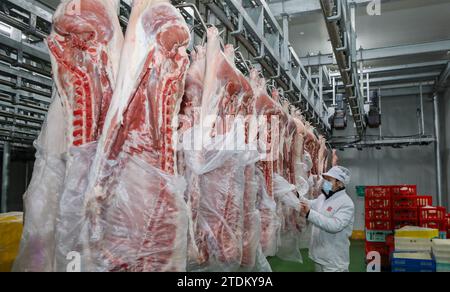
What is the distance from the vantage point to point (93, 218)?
1.62m

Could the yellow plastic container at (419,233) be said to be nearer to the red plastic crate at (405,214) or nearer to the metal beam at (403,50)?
the red plastic crate at (405,214)

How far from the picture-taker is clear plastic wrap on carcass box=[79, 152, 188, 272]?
1.62 meters

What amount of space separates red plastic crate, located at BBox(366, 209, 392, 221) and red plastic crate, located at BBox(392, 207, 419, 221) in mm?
88

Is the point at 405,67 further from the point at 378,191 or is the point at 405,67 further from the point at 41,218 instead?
the point at 41,218

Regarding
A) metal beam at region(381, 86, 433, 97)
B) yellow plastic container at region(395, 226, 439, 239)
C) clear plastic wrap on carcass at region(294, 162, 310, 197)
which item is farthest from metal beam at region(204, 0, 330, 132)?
metal beam at region(381, 86, 433, 97)

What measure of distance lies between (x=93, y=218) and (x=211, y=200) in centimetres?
99

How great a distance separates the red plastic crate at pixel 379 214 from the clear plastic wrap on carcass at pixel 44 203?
6598 mm

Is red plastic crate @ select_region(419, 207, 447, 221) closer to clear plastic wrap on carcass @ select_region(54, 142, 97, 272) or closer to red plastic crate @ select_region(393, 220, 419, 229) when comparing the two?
red plastic crate @ select_region(393, 220, 419, 229)

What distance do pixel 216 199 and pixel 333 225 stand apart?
131 centimetres

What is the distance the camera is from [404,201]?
281 inches

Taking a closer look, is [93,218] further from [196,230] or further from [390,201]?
[390,201]

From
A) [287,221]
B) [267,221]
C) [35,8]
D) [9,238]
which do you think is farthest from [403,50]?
[9,238]

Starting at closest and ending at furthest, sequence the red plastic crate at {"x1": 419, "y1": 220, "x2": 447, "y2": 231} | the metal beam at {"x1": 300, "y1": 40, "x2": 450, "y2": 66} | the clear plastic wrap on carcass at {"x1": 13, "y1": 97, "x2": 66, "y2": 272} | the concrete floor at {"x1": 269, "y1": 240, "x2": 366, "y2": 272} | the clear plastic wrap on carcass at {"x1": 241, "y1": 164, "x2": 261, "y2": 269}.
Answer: the clear plastic wrap on carcass at {"x1": 13, "y1": 97, "x2": 66, "y2": 272} → the clear plastic wrap on carcass at {"x1": 241, "y1": 164, "x2": 261, "y2": 269} → the concrete floor at {"x1": 269, "y1": 240, "x2": 366, "y2": 272} → the metal beam at {"x1": 300, "y1": 40, "x2": 450, "y2": 66} → the red plastic crate at {"x1": 419, "y1": 220, "x2": 447, "y2": 231}
